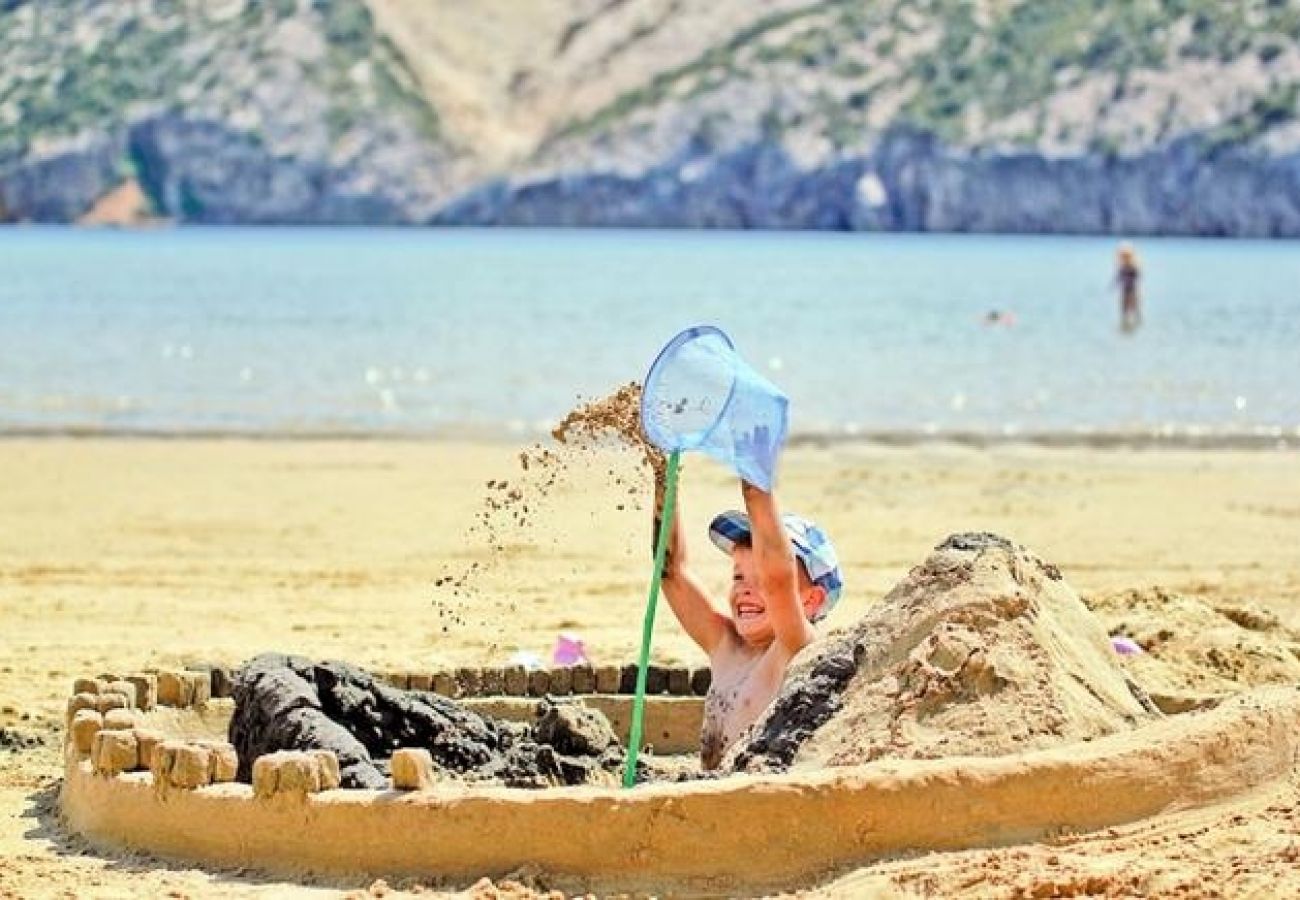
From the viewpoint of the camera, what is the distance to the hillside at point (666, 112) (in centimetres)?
11344

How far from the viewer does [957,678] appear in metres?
6.45

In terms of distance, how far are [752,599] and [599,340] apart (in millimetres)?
33093

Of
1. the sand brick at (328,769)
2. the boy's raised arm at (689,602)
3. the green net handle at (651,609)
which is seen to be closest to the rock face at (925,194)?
the boy's raised arm at (689,602)

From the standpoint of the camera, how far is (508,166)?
127 m

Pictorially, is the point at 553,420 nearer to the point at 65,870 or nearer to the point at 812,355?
the point at 812,355

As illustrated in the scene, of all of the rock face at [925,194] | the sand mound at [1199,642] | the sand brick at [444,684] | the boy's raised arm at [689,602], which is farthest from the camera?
the rock face at [925,194]

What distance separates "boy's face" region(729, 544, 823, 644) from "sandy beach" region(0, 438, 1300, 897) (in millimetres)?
477

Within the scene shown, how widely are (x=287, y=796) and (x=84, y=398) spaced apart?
69.8 ft

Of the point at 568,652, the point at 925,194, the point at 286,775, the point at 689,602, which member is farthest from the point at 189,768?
the point at 925,194

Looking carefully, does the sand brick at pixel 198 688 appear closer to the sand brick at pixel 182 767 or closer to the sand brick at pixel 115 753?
the sand brick at pixel 115 753

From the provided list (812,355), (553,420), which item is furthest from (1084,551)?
(812,355)

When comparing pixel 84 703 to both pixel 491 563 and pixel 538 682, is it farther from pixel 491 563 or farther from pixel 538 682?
pixel 491 563

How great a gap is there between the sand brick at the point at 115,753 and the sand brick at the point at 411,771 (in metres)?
0.98

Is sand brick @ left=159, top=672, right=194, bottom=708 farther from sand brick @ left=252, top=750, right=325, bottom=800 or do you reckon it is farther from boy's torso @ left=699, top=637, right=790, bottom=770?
sand brick @ left=252, top=750, right=325, bottom=800
